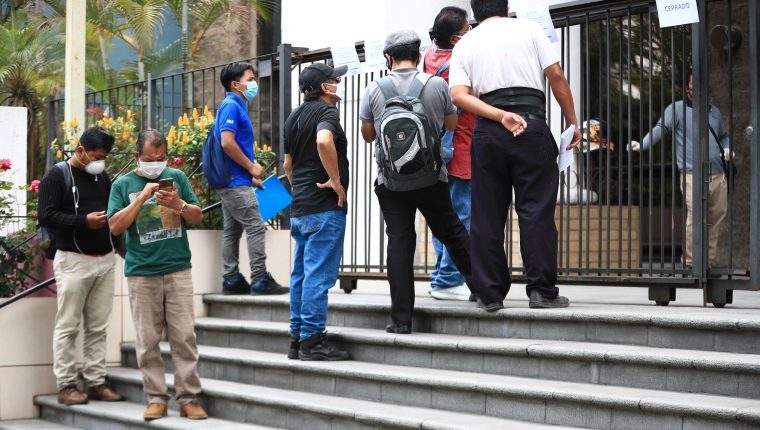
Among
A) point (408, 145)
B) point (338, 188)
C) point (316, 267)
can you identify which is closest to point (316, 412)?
point (316, 267)

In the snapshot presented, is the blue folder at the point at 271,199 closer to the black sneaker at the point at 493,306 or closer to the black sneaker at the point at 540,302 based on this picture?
the black sneaker at the point at 493,306

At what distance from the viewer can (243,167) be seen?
907 cm

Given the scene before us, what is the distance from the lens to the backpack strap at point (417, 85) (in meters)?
7.00

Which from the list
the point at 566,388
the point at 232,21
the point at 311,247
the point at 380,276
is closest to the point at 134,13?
the point at 232,21

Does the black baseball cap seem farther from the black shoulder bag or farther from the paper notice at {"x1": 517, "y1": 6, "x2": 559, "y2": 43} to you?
the black shoulder bag

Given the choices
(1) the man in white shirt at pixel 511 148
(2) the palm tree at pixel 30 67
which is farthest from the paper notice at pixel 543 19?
(2) the palm tree at pixel 30 67

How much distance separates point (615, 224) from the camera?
30.9 ft

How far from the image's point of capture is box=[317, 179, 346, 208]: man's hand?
7170mm

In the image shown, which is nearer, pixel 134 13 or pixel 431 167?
pixel 431 167

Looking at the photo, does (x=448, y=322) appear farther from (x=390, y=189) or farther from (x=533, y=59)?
(x=533, y=59)

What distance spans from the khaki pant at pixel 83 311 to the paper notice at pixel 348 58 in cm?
A: 248

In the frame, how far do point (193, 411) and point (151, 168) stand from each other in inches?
63.9

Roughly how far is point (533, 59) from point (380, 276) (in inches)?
113

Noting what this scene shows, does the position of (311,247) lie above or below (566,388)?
above
